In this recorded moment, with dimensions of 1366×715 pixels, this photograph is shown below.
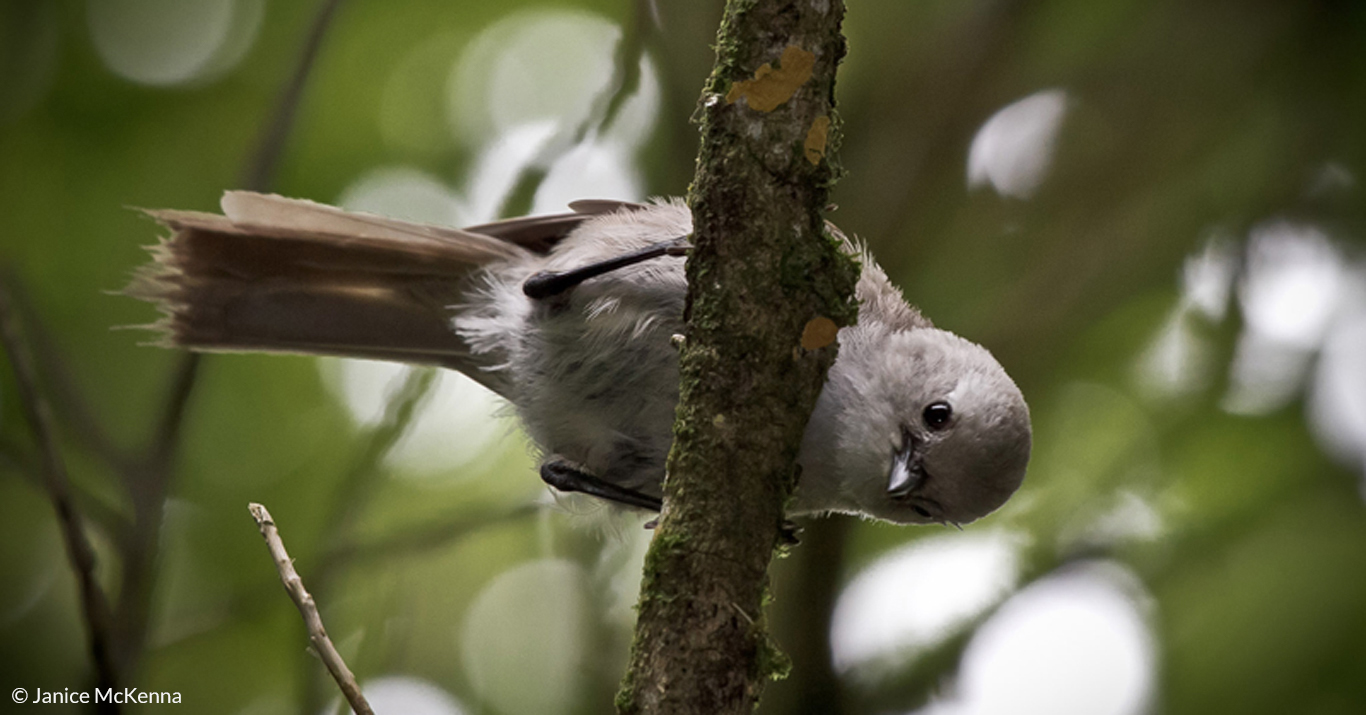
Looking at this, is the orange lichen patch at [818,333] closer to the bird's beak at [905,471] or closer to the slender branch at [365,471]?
the bird's beak at [905,471]

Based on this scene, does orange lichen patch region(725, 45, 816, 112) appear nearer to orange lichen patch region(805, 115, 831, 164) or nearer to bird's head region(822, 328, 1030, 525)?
orange lichen patch region(805, 115, 831, 164)

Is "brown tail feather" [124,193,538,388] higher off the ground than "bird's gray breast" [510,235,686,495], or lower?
higher

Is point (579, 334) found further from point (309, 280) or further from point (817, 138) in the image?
point (817, 138)

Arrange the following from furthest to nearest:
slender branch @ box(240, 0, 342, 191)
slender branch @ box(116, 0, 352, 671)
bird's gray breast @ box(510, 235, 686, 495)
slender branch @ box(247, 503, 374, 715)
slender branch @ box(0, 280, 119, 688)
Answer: slender branch @ box(240, 0, 342, 191), slender branch @ box(116, 0, 352, 671), bird's gray breast @ box(510, 235, 686, 495), slender branch @ box(0, 280, 119, 688), slender branch @ box(247, 503, 374, 715)

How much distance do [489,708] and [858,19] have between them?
3.25 meters

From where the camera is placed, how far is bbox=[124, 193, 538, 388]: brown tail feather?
3.31m

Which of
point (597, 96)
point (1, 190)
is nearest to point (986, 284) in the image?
point (597, 96)

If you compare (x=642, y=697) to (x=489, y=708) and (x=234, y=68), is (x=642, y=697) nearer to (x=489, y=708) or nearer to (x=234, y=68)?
(x=489, y=708)

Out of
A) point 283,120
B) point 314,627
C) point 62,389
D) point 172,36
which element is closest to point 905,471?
point 314,627

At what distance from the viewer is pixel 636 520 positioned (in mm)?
3615

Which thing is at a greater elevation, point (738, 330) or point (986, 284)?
point (986, 284)

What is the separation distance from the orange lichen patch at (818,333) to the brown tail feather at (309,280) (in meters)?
1.64

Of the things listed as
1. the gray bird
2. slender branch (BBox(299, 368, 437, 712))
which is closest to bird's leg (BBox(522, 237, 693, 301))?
the gray bird

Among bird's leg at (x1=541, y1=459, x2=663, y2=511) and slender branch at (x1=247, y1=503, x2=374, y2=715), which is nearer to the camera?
slender branch at (x1=247, y1=503, x2=374, y2=715)
